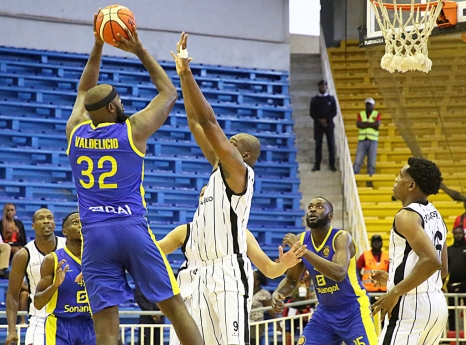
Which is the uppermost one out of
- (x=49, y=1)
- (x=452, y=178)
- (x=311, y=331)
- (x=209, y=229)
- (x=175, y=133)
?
(x=49, y=1)

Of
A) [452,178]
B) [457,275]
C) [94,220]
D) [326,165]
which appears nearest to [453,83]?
[452,178]

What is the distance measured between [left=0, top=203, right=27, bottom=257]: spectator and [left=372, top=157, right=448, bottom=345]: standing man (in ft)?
23.7

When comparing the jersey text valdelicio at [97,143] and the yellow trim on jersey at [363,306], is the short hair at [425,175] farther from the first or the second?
the jersey text valdelicio at [97,143]

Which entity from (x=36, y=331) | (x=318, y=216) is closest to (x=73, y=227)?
(x=36, y=331)

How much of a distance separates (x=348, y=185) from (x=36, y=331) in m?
9.64

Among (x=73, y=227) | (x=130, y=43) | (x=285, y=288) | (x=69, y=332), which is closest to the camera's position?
(x=130, y=43)

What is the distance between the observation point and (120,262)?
16.9ft

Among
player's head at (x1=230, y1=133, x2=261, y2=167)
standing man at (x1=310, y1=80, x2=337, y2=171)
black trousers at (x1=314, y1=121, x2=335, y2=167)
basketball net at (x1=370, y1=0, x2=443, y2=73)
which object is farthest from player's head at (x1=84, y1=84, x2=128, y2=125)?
black trousers at (x1=314, y1=121, x2=335, y2=167)

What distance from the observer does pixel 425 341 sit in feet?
19.9

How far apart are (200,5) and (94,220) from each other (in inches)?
493

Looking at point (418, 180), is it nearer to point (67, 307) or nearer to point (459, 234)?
point (67, 307)

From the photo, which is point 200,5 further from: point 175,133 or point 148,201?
point 148,201

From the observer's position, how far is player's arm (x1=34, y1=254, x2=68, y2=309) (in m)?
6.34

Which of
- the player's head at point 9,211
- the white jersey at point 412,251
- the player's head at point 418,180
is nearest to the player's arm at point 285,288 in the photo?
the white jersey at point 412,251
